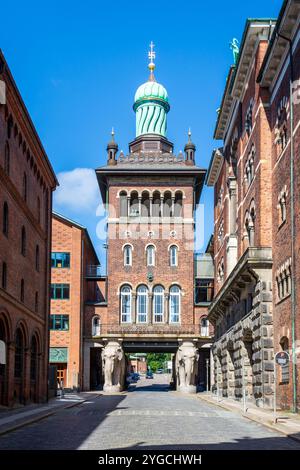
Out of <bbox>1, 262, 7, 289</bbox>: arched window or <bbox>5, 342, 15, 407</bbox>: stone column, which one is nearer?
<bbox>1, 262, 7, 289</bbox>: arched window

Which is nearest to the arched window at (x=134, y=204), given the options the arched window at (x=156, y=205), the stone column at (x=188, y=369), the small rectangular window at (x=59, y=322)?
the arched window at (x=156, y=205)

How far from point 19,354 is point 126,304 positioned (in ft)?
98.0

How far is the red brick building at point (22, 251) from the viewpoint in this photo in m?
35.3

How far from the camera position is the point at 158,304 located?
69875mm

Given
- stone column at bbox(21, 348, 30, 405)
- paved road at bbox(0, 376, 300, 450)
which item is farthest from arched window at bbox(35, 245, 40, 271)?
paved road at bbox(0, 376, 300, 450)

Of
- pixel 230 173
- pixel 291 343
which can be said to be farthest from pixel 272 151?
pixel 230 173

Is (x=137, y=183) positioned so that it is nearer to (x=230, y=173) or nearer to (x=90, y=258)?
(x=90, y=258)

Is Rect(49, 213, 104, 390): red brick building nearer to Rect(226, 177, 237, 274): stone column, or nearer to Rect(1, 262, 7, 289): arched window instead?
Rect(226, 177, 237, 274): stone column

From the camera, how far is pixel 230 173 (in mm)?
51406

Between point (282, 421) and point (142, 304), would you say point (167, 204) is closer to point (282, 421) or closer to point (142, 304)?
point (142, 304)

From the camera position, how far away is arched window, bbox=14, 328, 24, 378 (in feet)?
130

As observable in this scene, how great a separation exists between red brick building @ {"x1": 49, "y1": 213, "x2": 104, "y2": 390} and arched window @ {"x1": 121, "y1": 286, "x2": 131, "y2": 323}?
257cm

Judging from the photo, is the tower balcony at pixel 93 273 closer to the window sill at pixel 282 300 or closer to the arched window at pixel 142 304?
the arched window at pixel 142 304
